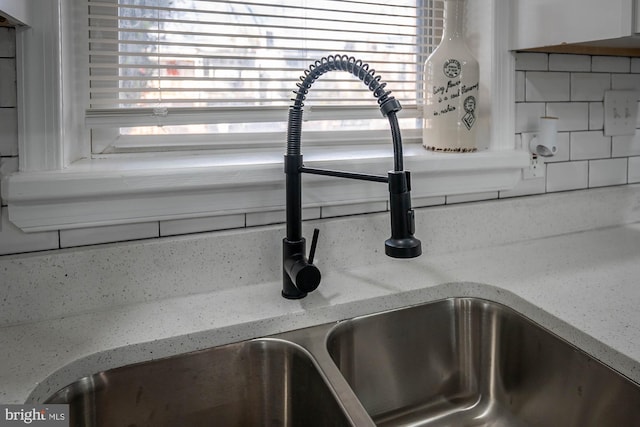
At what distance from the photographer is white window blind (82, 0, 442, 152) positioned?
40.4 inches

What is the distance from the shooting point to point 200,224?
98 centimetres

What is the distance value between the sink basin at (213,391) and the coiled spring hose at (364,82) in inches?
15.0

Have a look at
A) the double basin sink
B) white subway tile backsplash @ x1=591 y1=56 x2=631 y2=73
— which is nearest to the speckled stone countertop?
the double basin sink

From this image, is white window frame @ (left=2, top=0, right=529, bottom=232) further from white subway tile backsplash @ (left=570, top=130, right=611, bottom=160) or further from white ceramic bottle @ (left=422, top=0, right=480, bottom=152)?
white subway tile backsplash @ (left=570, top=130, right=611, bottom=160)

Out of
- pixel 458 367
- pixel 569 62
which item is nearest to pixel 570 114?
pixel 569 62

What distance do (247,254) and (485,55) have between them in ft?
2.72

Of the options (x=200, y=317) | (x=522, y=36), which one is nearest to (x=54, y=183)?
(x=200, y=317)

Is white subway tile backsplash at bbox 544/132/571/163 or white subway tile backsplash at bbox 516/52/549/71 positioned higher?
white subway tile backsplash at bbox 516/52/549/71

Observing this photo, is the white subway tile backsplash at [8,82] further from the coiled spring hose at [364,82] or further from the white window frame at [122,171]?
the coiled spring hose at [364,82]

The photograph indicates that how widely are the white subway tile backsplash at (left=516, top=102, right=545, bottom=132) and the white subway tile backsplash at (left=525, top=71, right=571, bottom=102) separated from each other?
0.02m

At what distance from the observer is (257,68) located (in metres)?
1.14

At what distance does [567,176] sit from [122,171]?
119 cm

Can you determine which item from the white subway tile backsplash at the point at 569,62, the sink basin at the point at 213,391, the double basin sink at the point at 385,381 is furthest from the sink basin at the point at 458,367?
the white subway tile backsplash at the point at 569,62

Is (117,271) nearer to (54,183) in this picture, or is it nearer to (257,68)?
(54,183)
